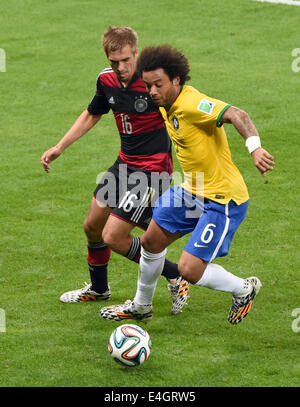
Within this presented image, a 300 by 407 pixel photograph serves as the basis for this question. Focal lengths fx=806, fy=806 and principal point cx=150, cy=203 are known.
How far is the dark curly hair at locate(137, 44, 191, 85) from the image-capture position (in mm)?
6438

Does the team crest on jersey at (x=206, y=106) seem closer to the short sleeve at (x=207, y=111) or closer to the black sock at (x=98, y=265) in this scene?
the short sleeve at (x=207, y=111)

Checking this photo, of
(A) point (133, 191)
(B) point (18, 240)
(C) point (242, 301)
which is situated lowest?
(B) point (18, 240)

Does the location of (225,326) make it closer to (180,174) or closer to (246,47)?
(180,174)

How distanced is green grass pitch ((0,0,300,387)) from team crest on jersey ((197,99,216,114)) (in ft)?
6.41

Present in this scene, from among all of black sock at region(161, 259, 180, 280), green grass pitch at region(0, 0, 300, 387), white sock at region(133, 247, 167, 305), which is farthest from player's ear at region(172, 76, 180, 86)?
green grass pitch at region(0, 0, 300, 387)

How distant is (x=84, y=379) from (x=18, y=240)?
332 cm

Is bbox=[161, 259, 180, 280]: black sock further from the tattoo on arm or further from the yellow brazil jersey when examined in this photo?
the tattoo on arm

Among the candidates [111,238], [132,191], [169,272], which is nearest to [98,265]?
[111,238]

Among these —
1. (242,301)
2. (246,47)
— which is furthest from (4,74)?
Answer: (242,301)

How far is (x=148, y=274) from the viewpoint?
7059 mm

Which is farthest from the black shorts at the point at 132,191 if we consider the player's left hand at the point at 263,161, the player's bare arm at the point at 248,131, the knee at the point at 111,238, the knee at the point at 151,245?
the player's left hand at the point at 263,161

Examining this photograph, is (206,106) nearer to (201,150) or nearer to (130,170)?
(201,150)

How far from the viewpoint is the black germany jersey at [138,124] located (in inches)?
288

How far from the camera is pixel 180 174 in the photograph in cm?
1075
